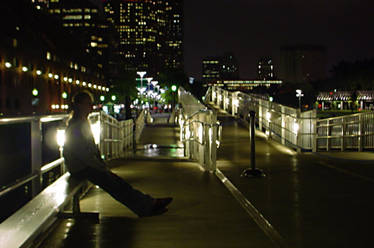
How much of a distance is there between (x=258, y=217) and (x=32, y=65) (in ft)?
230

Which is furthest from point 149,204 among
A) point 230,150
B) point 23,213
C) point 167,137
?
point 167,137

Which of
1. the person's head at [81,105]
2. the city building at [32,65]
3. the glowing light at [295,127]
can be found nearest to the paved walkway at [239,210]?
the person's head at [81,105]

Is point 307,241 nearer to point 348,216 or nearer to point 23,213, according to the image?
point 348,216

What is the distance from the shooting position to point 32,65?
72.4m

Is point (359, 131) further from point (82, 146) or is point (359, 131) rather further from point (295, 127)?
point (82, 146)

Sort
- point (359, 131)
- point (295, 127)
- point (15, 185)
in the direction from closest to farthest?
point (15, 185) < point (295, 127) < point (359, 131)

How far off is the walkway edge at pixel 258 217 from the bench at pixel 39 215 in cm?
208

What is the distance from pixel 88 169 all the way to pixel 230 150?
1018 cm

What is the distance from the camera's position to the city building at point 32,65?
62.8 meters

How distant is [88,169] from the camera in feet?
20.9

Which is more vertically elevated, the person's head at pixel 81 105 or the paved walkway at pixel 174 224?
the person's head at pixel 81 105

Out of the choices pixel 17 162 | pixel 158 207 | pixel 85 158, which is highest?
pixel 85 158

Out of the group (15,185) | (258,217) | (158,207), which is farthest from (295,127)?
(15,185)

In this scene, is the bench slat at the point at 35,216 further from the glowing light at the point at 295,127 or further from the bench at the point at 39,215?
the glowing light at the point at 295,127
